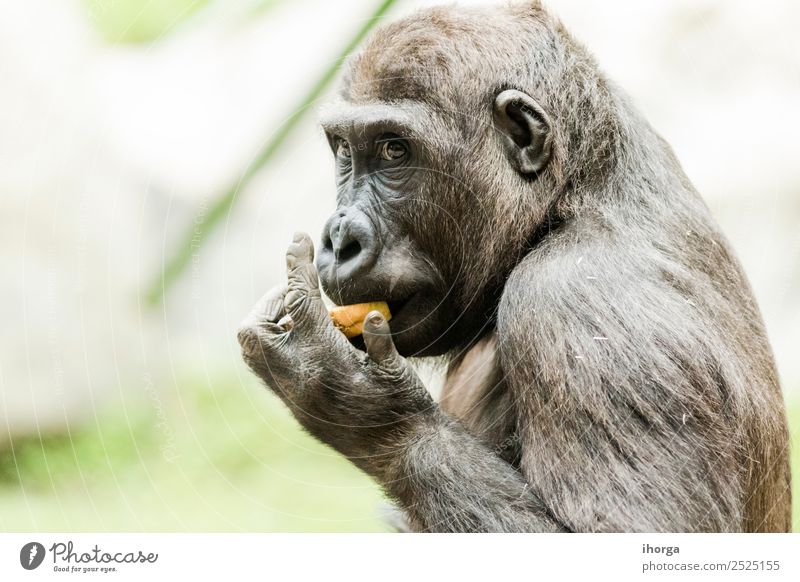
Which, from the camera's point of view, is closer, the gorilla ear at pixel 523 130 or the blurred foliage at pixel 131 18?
the gorilla ear at pixel 523 130

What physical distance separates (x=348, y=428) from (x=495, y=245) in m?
0.70

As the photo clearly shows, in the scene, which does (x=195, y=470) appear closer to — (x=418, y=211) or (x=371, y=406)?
(x=371, y=406)

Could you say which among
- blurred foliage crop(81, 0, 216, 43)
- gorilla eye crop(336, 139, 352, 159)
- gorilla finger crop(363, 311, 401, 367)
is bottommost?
gorilla finger crop(363, 311, 401, 367)

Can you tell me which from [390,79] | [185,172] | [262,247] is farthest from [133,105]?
[390,79]

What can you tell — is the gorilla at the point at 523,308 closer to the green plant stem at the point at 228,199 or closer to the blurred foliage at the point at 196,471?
the green plant stem at the point at 228,199

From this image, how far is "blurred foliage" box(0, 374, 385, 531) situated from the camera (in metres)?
2.98

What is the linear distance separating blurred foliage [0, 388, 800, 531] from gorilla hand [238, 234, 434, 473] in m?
0.45

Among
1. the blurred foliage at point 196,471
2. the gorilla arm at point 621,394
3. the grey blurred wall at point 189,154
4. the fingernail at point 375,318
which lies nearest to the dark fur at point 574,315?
the gorilla arm at point 621,394

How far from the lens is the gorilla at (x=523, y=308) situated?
2.32 metres

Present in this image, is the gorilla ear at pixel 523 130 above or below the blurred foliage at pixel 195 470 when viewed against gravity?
above

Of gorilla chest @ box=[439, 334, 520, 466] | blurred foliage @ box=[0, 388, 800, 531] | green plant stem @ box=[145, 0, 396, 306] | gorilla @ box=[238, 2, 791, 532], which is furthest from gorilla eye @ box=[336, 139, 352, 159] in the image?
blurred foliage @ box=[0, 388, 800, 531]

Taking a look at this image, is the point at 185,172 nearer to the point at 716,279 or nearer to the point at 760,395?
the point at 716,279

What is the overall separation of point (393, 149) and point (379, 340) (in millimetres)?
644

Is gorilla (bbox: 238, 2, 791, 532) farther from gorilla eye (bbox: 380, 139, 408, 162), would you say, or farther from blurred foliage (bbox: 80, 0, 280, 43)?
blurred foliage (bbox: 80, 0, 280, 43)
